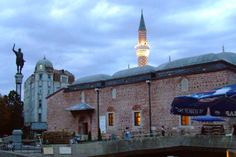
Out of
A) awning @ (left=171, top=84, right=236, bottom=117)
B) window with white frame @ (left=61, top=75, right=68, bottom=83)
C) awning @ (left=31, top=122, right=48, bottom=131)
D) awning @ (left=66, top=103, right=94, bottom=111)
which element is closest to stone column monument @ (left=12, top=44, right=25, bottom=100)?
awning @ (left=66, top=103, right=94, bottom=111)

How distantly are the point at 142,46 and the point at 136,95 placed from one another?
31.3m

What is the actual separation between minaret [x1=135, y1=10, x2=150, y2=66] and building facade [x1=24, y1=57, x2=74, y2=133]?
15.6m

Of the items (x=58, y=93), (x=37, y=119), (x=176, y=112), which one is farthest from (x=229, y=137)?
(x=37, y=119)

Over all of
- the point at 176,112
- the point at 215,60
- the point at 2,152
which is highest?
the point at 215,60

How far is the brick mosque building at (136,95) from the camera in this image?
33062 mm

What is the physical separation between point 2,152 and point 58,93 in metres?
20.1

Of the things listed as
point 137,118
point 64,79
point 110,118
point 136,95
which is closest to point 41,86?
point 64,79

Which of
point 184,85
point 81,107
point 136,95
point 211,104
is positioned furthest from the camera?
point 81,107

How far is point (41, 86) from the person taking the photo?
77.8 meters

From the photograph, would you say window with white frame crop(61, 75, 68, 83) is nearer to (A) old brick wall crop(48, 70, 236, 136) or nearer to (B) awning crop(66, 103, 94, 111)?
(A) old brick wall crop(48, 70, 236, 136)

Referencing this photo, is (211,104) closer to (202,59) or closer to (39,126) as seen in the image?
(202,59)

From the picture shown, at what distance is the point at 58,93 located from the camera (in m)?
46.0

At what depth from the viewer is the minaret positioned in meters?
65.8

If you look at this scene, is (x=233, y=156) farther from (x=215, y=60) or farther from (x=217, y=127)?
(x=215, y=60)
